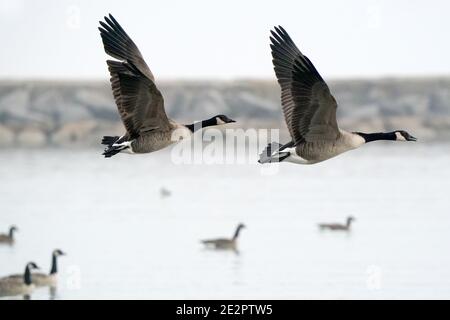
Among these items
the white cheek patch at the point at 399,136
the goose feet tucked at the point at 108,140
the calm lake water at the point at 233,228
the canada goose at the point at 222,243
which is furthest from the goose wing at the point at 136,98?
the canada goose at the point at 222,243

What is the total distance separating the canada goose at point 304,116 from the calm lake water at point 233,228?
246 inches

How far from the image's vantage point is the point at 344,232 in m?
24.5

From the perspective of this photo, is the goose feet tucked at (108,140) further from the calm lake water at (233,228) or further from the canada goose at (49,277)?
the canada goose at (49,277)

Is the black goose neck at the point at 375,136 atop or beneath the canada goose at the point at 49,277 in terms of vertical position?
atop

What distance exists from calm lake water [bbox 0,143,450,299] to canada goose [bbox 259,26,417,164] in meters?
6.25

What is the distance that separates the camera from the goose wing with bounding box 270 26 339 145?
11.7 m

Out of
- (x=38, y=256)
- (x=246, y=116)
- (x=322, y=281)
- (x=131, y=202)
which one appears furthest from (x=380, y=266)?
(x=246, y=116)

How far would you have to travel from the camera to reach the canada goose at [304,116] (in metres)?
11.7

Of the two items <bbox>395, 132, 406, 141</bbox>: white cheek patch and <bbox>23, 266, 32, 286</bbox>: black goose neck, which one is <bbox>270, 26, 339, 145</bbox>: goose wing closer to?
<bbox>395, 132, 406, 141</bbox>: white cheek patch

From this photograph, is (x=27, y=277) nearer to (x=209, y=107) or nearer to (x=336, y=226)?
(x=336, y=226)

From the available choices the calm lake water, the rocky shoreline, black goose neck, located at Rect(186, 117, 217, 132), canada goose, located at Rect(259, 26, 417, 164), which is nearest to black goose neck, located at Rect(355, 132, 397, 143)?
canada goose, located at Rect(259, 26, 417, 164)

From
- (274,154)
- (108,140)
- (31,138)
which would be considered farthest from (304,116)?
(31,138)

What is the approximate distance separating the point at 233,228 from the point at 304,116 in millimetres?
14168
